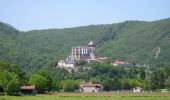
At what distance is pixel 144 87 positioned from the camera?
129875mm

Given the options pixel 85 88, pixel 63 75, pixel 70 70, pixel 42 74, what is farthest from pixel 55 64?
pixel 42 74

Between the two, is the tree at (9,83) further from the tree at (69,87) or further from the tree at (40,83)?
the tree at (69,87)

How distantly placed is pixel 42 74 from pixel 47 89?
5449 mm

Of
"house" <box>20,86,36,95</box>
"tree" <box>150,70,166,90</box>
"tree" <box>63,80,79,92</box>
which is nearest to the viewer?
"house" <box>20,86,36,95</box>

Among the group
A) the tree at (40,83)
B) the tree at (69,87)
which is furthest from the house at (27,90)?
the tree at (69,87)

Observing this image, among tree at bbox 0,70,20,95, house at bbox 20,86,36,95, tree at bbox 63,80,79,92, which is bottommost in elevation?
tree at bbox 63,80,79,92

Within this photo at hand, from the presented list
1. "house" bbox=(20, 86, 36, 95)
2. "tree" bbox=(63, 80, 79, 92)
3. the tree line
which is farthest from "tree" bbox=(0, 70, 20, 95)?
"tree" bbox=(63, 80, 79, 92)

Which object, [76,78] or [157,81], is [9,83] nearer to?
[157,81]

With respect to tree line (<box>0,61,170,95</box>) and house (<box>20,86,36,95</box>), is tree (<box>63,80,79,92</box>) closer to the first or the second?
tree line (<box>0,61,170,95</box>)

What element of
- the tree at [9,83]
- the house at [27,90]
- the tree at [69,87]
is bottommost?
the tree at [69,87]

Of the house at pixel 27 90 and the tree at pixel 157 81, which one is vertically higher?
the house at pixel 27 90

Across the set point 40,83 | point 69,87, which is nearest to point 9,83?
point 40,83

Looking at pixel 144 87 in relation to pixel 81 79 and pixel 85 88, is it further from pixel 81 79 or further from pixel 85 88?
pixel 81 79

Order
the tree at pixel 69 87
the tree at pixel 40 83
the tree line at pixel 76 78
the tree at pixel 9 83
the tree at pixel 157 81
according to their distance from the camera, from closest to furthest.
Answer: the tree at pixel 9 83, the tree line at pixel 76 78, the tree at pixel 40 83, the tree at pixel 69 87, the tree at pixel 157 81
